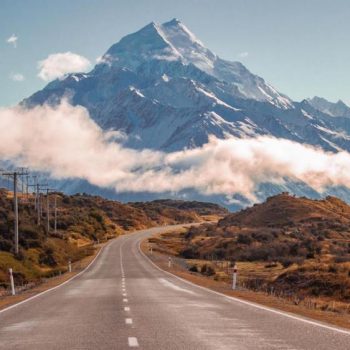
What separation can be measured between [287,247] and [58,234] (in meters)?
38.5

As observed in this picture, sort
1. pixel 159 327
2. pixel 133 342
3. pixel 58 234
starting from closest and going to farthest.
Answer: pixel 133 342, pixel 159 327, pixel 58 234

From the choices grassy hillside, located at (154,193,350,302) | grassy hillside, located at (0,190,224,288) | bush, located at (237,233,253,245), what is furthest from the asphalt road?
bush, located at (237,233,253,245)

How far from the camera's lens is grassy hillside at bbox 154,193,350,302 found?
42.9 m

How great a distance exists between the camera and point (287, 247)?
259ft

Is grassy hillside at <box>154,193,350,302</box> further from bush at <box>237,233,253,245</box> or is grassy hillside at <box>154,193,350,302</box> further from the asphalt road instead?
the asphalt road

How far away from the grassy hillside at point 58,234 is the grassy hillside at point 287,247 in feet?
54.0

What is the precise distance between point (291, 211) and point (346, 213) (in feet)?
58.6

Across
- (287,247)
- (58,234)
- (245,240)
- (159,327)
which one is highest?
(58,234)

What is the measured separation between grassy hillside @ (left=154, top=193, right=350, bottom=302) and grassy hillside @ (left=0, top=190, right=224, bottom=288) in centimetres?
1645

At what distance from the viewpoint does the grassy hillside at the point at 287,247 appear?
1690 inches

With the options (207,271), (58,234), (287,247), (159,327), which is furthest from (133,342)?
(58,234)

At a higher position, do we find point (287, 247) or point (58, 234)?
point (58, 234)

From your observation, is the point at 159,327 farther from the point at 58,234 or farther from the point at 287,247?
the point at 58,234

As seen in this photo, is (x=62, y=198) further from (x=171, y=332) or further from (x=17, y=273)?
(x=171, y=332)
